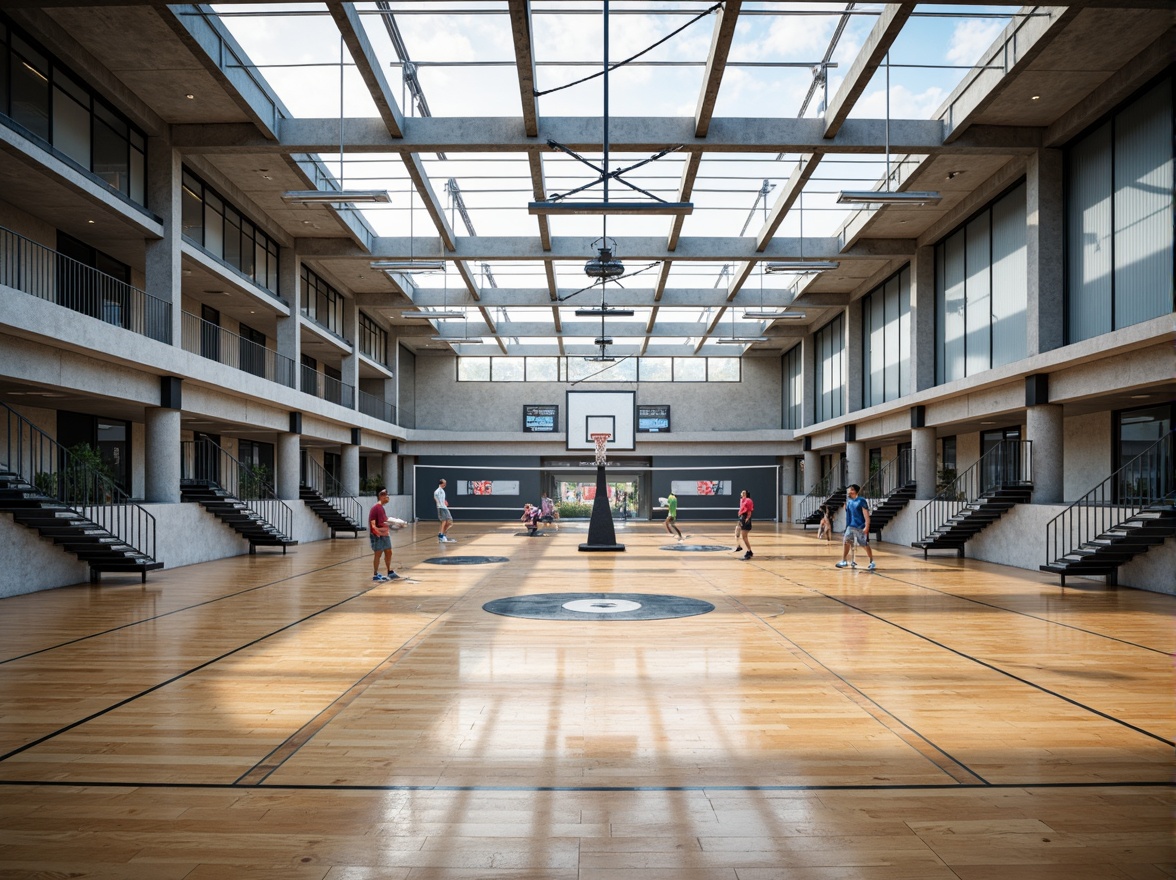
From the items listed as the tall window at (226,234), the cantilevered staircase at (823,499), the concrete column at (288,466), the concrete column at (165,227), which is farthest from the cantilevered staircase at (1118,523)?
the concrete column at (288,466)

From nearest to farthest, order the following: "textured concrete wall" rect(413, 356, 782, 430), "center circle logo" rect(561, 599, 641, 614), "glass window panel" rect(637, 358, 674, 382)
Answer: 1. "center circle logo" rect(561, 599, 641, 614)
2. "textured concrete wall" rect(413, 356, 782, 430)
3. "glass window panel" rect(637, 358, 674, 382)

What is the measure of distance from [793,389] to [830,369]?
6082 mm

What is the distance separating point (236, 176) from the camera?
818 inches

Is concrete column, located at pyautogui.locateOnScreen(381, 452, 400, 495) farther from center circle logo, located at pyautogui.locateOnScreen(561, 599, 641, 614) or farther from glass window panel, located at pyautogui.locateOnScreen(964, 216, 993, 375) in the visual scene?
center circle logo, located at pyautogui.locateOnScreen(561, 599, 641, 614)

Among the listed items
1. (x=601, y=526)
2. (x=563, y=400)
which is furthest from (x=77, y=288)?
(x=563, y=400)

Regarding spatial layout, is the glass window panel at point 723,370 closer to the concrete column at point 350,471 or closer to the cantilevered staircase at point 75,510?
the concrete column at point 350,471

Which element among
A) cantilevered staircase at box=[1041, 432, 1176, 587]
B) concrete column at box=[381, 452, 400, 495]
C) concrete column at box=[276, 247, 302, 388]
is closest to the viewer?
cantilevered staircase at box=[1041, 432, 1176, 587]

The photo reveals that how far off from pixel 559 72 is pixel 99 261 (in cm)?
1182

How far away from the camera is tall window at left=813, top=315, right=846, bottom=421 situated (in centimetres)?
3394

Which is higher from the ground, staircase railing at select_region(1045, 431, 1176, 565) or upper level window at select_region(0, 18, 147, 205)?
upper level window at select_region(0, 18, 147, 205)

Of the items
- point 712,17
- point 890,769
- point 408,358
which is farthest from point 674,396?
point 890,769

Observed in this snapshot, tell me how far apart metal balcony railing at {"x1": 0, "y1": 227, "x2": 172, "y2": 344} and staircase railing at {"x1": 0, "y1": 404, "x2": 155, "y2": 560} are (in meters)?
2.60

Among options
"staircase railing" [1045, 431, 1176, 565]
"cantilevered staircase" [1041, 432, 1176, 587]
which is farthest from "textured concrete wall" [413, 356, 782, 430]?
"staircase railing" [1045, 431, 1176, 565]

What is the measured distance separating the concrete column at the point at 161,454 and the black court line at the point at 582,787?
47.5 feet
